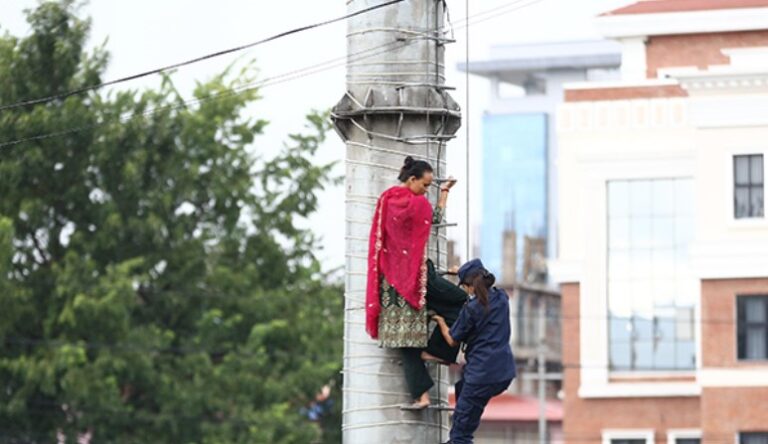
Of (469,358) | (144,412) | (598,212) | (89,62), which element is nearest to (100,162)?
(89,62)

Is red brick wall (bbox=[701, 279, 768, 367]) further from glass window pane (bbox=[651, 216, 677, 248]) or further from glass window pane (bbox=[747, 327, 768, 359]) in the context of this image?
glass window pane (bbox=[651, 216, 677, 248])

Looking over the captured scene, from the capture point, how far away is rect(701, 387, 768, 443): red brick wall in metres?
51.3

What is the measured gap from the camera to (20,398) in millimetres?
48750

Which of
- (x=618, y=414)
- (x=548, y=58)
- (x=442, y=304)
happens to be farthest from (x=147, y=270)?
(x=548, y=58)

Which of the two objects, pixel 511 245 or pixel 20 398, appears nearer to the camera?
pixel 20 398

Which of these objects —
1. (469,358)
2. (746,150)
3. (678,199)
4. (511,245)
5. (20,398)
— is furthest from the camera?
(511,245)

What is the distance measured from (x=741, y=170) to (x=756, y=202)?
0.76 meters

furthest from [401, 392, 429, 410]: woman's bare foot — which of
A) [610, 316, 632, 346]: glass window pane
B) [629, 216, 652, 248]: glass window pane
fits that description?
[629, 216, 652, 248]: glass window pane

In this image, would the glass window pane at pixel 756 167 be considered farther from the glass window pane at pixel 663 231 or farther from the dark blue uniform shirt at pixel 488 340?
the dark blue uniform shirt at pixel 488 340

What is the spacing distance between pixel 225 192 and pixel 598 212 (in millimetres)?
9463

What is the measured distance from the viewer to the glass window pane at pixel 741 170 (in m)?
52.2

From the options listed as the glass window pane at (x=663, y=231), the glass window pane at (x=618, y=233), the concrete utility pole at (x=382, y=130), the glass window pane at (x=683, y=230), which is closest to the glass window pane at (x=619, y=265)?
the glass window pane at (x=618, y=233)

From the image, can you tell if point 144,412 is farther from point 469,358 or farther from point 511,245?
point 511,245

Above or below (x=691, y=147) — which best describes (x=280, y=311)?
below
